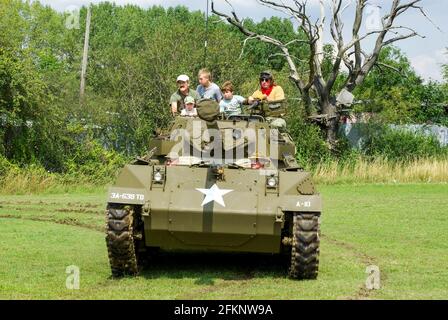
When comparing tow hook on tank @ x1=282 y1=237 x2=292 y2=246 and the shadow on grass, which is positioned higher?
tow hook on tank @ x1=282 y1=237 x2=292 y2=246

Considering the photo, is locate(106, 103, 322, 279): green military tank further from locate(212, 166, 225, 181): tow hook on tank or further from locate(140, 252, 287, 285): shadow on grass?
locate(140, 252, 287, 285): shadow on grass

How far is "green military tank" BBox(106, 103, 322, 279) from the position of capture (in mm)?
10164

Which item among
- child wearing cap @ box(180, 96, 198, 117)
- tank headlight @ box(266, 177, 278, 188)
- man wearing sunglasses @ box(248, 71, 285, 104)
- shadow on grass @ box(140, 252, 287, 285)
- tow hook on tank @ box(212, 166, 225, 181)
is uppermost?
man wearing sunglasses @ box(248, 71, 285, 104)

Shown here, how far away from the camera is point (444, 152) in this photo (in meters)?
31.8

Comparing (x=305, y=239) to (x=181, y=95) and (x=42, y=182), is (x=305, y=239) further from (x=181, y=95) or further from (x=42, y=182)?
(x=42, y=182)

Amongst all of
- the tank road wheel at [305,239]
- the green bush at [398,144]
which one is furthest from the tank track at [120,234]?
the green bush at [398,144]

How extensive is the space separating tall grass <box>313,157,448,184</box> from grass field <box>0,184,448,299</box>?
25.6 feet

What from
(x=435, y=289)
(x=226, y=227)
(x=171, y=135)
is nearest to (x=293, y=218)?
(x=226, y=227)

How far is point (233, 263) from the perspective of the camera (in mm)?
12055

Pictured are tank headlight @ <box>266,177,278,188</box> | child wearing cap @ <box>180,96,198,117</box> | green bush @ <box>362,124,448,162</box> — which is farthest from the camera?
green bush @ <box>362,124,448,162</box>

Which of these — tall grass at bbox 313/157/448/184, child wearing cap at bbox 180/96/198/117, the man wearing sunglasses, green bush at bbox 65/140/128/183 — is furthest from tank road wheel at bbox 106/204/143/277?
tall grass at bbox 313/157/448/184

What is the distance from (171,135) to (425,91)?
3207 cm

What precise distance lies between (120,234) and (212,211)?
101cm
